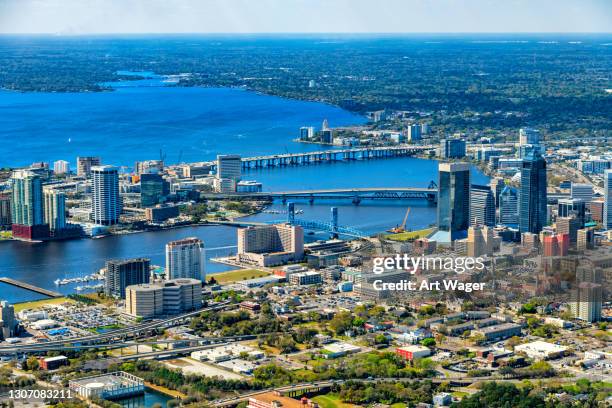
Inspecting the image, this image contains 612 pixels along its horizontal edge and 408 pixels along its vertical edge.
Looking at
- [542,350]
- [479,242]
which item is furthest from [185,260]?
[542,350]

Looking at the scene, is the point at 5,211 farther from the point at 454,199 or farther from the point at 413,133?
the point at 413,133

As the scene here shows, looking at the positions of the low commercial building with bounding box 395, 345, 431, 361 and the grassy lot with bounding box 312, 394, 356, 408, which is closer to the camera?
the grassy lot with bounding box 312, 394, 356, 408

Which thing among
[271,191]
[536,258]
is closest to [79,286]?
[536,258]

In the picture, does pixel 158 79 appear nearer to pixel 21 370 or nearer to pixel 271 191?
pixel 271 191

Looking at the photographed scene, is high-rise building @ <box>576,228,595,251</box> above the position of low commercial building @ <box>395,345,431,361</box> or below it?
above

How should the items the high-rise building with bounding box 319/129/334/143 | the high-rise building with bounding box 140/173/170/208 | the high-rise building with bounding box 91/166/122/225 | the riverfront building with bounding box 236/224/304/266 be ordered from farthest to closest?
the high-rise building with bounding box 319/129/334/143 < the high-rise building with bounding box 140/173/170/208 < the high-rise building with bounding box 91/166/122/225 < the riverfront building with bounding box 236/224/304/266

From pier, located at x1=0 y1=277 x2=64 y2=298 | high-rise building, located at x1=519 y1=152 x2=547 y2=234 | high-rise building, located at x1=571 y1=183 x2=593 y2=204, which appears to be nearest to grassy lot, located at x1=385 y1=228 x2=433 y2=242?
high-rise building, located at x1=519 y1=152 x2=547 y2=234

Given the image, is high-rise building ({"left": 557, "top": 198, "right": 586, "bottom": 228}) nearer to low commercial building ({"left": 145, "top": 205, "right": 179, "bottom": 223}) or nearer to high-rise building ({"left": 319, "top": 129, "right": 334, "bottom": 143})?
low commercial building ({"left": 145, "top": 205, "right": 179, "bottom": 223})
